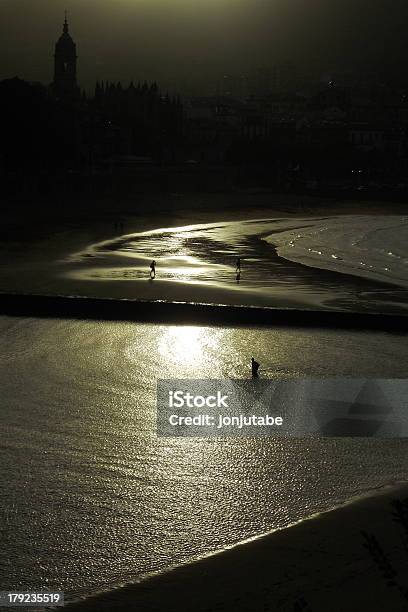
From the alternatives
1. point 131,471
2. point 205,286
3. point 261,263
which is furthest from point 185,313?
point 261,263

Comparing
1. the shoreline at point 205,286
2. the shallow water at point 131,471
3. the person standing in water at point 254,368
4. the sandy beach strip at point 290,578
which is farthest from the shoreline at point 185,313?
the sandy beach strip at point 290,578

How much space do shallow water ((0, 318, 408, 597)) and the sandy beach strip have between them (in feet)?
1.27

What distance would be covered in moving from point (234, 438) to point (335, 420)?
1.52 meters

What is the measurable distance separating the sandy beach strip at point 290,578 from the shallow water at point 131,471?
15.3 inches

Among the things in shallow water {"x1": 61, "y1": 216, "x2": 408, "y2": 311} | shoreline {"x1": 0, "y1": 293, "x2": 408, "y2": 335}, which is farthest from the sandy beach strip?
shallow water {"x1": 61, "y1": 216, "x2": 408, "y2": 311}

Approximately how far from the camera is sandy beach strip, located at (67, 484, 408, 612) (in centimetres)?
736

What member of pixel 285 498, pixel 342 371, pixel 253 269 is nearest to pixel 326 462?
pixel 285 498

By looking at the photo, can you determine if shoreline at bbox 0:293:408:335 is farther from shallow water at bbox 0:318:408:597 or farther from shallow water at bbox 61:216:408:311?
shallow water at bbox 61:216:408:311

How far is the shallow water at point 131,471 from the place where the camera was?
8.95m

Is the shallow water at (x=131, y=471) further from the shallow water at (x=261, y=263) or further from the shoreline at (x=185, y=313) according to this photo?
the shallow water at (x=261, y=263)

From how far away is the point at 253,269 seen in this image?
1387 inches

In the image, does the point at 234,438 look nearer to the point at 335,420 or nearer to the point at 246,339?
the point at 335,420

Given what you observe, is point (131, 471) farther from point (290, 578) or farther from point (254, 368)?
point (254, 368)

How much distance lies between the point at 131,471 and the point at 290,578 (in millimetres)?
3686
